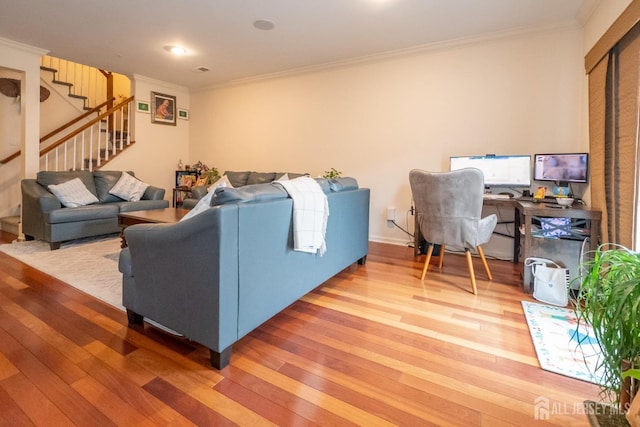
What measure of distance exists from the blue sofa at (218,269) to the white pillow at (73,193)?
2.64 metres

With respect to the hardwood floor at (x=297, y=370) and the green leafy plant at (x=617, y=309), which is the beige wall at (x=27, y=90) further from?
the green leafy plant at (x=617, y=309)

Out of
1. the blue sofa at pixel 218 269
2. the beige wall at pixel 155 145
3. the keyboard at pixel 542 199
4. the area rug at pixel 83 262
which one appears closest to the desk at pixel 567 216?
the keyboard at pixel 542 199

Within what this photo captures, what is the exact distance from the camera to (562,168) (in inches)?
117

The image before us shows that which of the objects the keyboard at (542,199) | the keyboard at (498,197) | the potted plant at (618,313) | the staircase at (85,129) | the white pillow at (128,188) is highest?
the staircase at (85,129)

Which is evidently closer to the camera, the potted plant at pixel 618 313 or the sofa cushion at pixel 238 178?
the potted plant at pixel 618 313

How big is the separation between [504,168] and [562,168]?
49 cm

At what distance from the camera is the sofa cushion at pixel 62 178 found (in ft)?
12.5

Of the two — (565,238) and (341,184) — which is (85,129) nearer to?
(341,184)

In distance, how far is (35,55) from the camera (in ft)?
13.3

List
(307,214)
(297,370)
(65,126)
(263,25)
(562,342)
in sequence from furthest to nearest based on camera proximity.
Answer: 1. (65,126)
2. (263,25)
3. (307,214)
4. (562,342)
5. (297,370)

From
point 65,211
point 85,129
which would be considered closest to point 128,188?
point 65,211

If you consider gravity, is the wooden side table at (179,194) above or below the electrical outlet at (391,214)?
above

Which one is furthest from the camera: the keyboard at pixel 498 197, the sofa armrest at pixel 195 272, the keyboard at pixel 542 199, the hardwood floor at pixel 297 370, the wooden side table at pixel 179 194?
the wooden side table at pixel 179 194

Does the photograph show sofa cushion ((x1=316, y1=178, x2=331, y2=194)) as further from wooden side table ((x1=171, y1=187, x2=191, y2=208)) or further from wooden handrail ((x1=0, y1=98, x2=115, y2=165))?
wooden handrail ((x1=0, y1=98, x2=115, y2=165))
